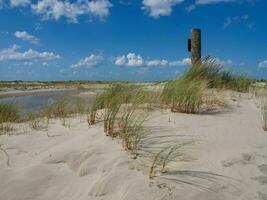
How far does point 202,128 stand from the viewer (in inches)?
180

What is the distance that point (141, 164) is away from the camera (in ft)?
11.0

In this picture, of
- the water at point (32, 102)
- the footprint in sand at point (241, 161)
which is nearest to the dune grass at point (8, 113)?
the water at point (32, 102)

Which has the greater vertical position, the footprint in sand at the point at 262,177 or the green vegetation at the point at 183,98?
the green vegetation at the point at 183,98

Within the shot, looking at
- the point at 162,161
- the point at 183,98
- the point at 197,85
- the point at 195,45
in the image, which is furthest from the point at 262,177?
the point at 195,45

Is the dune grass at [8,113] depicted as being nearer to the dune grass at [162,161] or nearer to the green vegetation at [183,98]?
the green vegetation at [183,98]

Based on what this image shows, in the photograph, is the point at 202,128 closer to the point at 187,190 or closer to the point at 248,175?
the point at 248,175

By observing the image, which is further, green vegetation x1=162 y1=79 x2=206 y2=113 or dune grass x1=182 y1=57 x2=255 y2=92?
dune grass x1=182 y1=57 x2=255 y2=92

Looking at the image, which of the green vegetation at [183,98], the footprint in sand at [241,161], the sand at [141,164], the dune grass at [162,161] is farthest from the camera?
the green vegetation at [183,98]

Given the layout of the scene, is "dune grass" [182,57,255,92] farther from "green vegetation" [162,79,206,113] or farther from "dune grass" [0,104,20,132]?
"dune grass" [0,104,20,132]

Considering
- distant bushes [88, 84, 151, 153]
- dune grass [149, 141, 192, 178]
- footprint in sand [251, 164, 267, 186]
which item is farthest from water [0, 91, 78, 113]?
footprint in sand [251, 164, 267, 186]

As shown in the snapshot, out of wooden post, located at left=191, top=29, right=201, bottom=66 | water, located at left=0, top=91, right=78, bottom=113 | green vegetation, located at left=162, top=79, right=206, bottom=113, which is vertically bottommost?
water, located at left=0, top=91, right=78, bottom=113

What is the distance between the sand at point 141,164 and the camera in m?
2.89

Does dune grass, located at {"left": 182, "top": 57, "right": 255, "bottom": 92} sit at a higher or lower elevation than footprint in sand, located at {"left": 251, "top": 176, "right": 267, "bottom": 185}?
higher

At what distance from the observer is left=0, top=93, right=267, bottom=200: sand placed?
289 cm
